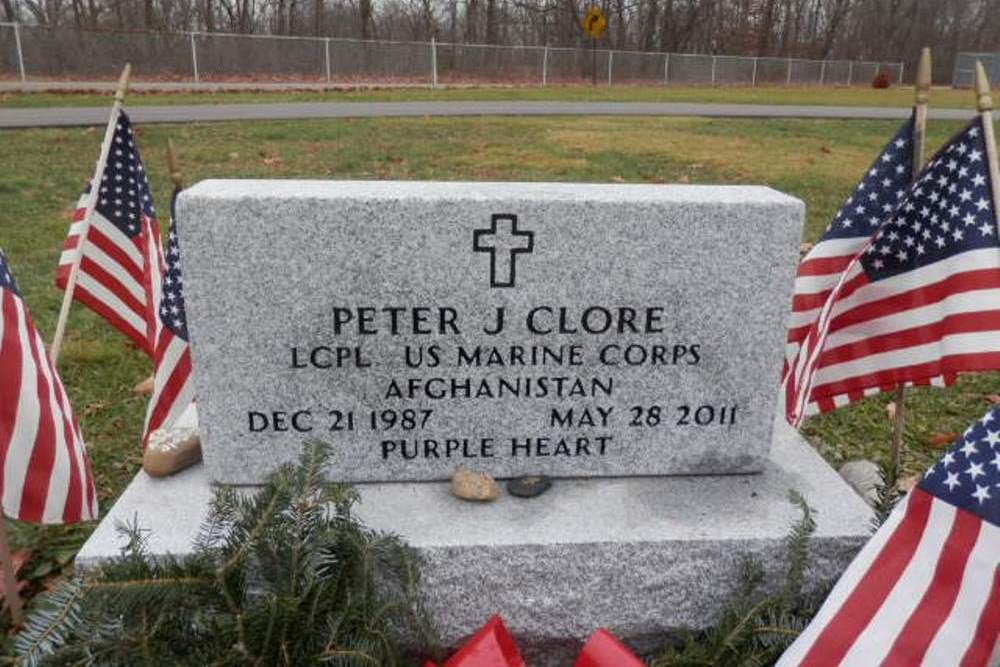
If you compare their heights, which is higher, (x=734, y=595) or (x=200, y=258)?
(x=200, y=258)

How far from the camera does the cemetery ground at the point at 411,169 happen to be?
4.12m

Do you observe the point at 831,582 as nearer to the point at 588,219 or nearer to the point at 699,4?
the point at 588,219

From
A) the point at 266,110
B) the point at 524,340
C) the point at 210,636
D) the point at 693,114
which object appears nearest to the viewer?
the point at 210,636

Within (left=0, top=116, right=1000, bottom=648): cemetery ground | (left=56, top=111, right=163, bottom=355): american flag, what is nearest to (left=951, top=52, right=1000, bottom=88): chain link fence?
(left=0, top=116, right=1000, bottom=648): cemetery ground

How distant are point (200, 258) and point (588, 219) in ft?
4.01

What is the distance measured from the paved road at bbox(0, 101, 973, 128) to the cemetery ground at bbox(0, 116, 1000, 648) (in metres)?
1.36

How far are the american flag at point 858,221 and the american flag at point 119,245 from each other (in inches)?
94.3

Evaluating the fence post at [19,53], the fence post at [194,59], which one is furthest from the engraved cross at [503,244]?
the fence post at [194,59]

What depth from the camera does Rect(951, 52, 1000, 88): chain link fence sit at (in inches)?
1715

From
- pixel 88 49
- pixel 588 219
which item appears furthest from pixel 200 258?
pixel 88 49

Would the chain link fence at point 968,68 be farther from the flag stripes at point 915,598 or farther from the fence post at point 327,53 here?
the flag stripes at point 915,598

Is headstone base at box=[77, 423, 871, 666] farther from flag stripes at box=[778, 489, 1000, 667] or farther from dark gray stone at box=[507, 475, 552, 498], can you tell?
flag stripes at box=[778, 489, 1000, 667]

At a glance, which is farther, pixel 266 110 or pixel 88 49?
pixel 88 49

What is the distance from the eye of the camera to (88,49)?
26.0 metres
